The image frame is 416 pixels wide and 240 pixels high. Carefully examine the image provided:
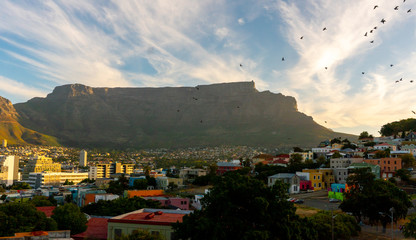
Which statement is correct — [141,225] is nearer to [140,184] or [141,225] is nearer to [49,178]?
[140,184]

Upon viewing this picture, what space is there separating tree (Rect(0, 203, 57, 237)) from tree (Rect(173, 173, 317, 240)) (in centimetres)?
1975

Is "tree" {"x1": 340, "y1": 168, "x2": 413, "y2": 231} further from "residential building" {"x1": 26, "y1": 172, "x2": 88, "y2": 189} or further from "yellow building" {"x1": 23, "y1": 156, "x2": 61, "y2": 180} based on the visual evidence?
"yellow building" {"x1": 23, "y1": 156, "x2": 61, "y2": 180}

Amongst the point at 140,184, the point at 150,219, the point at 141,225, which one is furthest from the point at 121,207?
the point at 140,184

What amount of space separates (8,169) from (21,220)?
147871 millimetres

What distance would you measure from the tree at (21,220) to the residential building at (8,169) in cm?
14102

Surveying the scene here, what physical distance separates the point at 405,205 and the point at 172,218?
29.6 m

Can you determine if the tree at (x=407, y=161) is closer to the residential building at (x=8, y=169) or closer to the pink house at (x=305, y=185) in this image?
the pink house at (x=305, y=185)

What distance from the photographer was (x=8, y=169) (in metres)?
162

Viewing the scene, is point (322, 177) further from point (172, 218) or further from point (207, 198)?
point (207, 198)

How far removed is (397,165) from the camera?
82.3 metres

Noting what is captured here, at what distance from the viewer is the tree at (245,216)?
66.5ft

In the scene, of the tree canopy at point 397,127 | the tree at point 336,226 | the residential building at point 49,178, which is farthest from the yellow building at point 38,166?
the tree at point 336,226

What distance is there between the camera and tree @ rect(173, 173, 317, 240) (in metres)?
20.3

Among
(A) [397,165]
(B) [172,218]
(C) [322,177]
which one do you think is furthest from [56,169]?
(B) [172,218]
